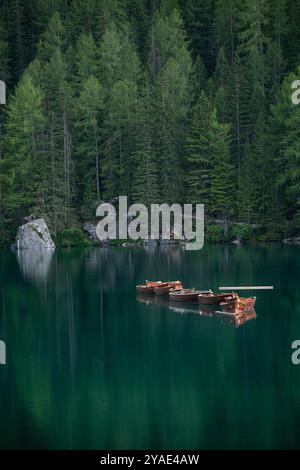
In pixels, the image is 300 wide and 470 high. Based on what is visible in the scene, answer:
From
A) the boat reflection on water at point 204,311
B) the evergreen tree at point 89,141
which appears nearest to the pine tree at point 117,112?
the evergreen tree at point 89,141

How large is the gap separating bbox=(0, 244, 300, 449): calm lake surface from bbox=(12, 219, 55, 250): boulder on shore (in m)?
28.0

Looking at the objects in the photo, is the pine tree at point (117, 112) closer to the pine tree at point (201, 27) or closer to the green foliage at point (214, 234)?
the green foliage at point (214, 234)

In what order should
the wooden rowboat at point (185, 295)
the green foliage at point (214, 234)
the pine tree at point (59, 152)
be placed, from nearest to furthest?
the wooden rowboat at point (185, 295) → the green foliage at point (214, 234) → the pine tree at point (59, 152)

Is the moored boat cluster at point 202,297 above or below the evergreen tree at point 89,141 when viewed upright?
below

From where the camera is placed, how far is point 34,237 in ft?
262

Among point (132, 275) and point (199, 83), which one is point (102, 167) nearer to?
point (199, 83)

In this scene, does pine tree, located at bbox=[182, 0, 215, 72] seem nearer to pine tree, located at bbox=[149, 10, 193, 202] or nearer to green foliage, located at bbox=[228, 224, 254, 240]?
pine tree, located at bbox=[149, 10, 193, 202]

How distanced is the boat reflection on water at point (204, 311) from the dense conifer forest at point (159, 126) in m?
33.1

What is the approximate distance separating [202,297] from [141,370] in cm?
1373

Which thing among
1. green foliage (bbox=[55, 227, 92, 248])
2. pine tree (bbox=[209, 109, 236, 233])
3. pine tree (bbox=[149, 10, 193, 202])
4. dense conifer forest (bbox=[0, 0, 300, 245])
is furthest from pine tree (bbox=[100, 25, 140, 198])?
pine tree (bbox=[209, 109, 236, 233])

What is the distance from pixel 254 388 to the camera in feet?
82.8

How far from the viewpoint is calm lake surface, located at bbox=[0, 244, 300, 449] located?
21469mm

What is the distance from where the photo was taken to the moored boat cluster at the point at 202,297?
38625mm

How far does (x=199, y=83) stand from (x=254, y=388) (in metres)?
78.3
